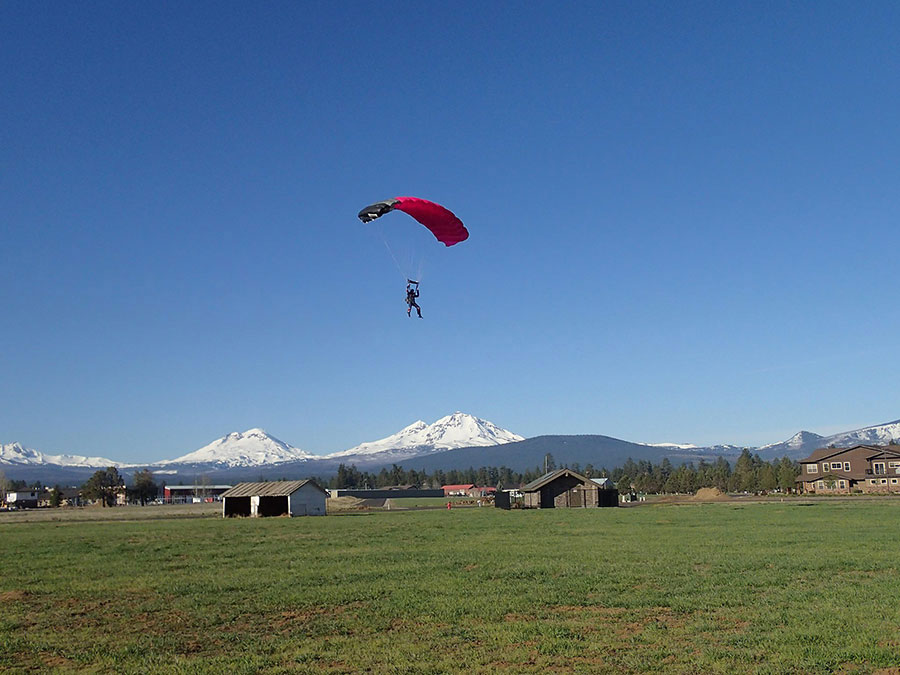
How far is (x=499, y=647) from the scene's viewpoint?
1502 cm

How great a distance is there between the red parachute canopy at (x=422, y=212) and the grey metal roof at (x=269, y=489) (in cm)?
4791

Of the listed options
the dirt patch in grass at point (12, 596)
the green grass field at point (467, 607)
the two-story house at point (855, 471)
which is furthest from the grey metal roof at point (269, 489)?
the two-story house at point (855, 471)

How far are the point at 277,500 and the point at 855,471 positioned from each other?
85014 millimetres

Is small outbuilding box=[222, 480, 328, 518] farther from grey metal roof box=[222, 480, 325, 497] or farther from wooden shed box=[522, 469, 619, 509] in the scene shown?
wooden shed box=[522, 469, 619, 509]

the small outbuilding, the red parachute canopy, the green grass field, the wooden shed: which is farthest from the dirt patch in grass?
the wooden shed

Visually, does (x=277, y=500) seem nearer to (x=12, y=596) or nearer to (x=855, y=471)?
(x=12, y=596)

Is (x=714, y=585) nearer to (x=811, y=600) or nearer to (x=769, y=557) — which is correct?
(x=811, y=600)

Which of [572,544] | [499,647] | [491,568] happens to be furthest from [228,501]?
[499,647]

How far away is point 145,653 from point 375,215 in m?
21.1

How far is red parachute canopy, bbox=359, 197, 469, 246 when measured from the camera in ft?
107

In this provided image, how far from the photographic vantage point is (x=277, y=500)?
76938 mm

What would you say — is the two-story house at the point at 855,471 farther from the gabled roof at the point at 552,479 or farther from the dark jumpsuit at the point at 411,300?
the dark jumpsuit at the point at 411,300

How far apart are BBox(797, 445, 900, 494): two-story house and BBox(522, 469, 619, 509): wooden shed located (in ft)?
147

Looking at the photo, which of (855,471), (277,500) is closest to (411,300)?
(277,500)
